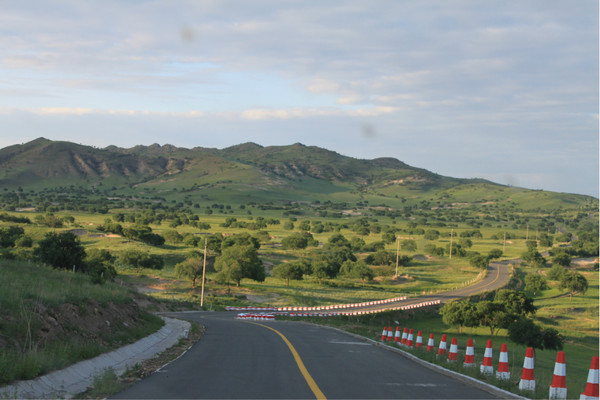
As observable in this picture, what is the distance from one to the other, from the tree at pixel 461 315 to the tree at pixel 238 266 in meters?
28.5

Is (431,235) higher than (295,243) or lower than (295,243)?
higher

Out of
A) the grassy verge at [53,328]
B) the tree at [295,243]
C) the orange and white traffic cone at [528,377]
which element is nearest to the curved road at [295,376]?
the orange and white traffic cone at [528,377]

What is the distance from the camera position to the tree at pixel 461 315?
5044 cm

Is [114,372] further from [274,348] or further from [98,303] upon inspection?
[274,348]

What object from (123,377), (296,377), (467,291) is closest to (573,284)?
(467,291)

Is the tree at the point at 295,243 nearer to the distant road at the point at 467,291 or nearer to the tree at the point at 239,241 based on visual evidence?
the tree at the point at 239,241

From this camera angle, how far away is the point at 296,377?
38.5 feet

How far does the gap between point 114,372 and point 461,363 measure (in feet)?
27.7

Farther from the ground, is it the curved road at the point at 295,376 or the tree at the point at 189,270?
the curved road at the point at 295,376

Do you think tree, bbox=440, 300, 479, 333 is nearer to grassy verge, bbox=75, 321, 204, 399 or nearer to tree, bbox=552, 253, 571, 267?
grassy verge, bbox=75, 321, 204, 399

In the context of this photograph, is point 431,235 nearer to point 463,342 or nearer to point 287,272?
point 287,272

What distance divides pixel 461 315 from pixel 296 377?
42.4m

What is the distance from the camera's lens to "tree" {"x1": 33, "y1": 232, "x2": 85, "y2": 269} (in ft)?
142

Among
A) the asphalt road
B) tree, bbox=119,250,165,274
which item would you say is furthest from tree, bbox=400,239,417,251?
the asphalt road
